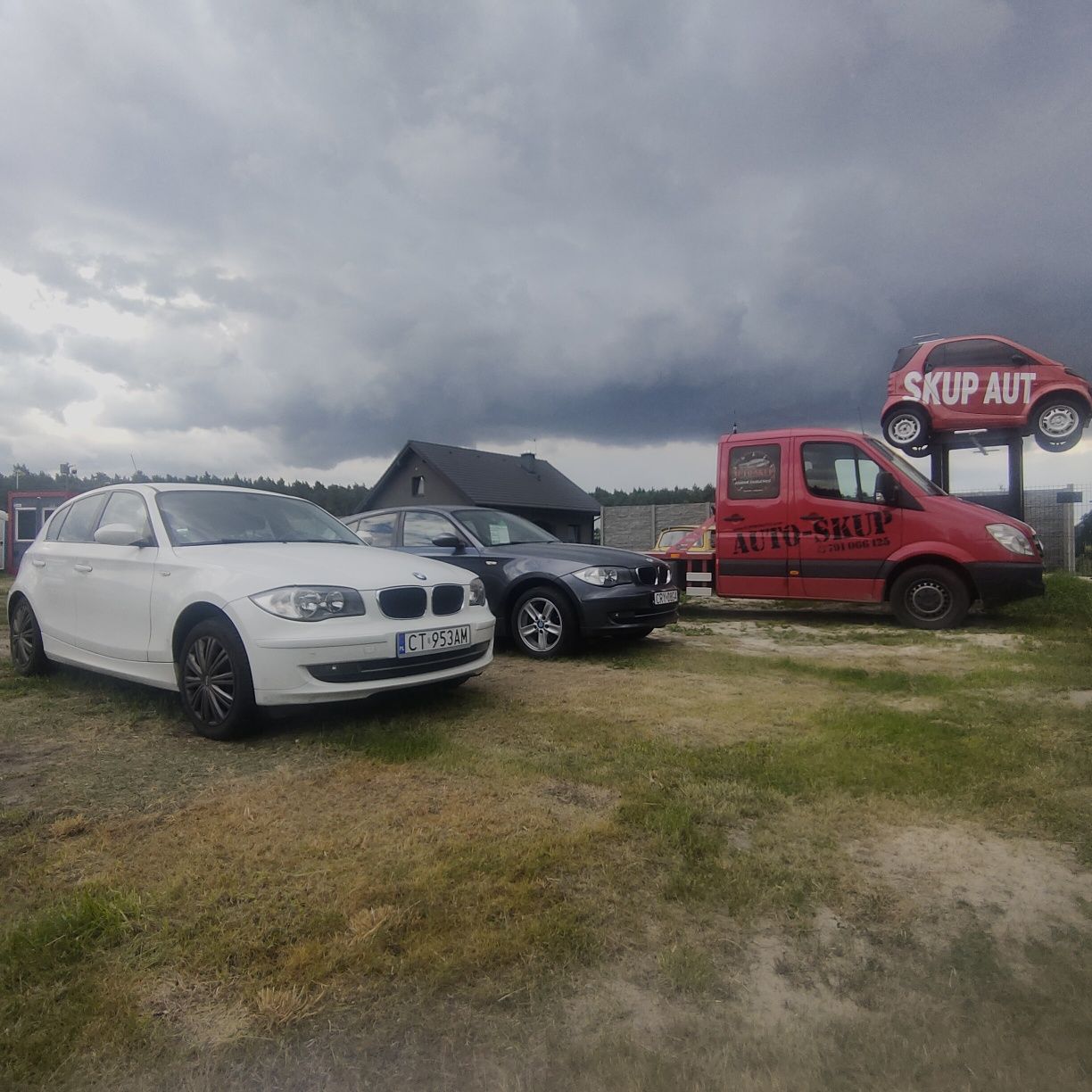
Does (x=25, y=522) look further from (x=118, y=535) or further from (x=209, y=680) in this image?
(x=209, y=680)

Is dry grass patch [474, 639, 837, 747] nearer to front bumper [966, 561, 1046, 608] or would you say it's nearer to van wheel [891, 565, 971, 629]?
van wheel [891, 565, 971, 629]

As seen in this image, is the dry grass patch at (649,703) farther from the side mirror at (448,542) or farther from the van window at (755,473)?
the van window at (755,473)

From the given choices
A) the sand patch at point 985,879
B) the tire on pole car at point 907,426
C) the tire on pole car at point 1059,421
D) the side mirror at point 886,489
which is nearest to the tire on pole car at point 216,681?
the sand patch at point 985,879

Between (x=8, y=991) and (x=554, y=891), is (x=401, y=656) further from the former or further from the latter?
(x=8, y=991)

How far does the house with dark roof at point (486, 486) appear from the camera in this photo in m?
33.3

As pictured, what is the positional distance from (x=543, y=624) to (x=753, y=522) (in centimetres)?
362

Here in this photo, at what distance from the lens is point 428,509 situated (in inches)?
297

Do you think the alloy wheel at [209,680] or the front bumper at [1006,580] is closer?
the alloy wheel at [209,680]

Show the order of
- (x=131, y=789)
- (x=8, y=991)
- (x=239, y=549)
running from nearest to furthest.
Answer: (x=8, y=991)
(x=131, y=789)
(x=239, y=549)

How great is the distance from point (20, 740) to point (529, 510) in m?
32.3

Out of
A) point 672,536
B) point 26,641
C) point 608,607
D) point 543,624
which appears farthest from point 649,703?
point 672,536

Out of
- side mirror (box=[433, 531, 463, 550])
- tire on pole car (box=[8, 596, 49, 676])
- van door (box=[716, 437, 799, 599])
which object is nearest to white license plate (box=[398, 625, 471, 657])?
side mirror (box=[433, 531, 463, 550])

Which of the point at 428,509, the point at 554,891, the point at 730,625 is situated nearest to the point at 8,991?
the point at 554,891

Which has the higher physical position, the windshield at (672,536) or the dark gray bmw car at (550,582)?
the windshield at (672,536)
